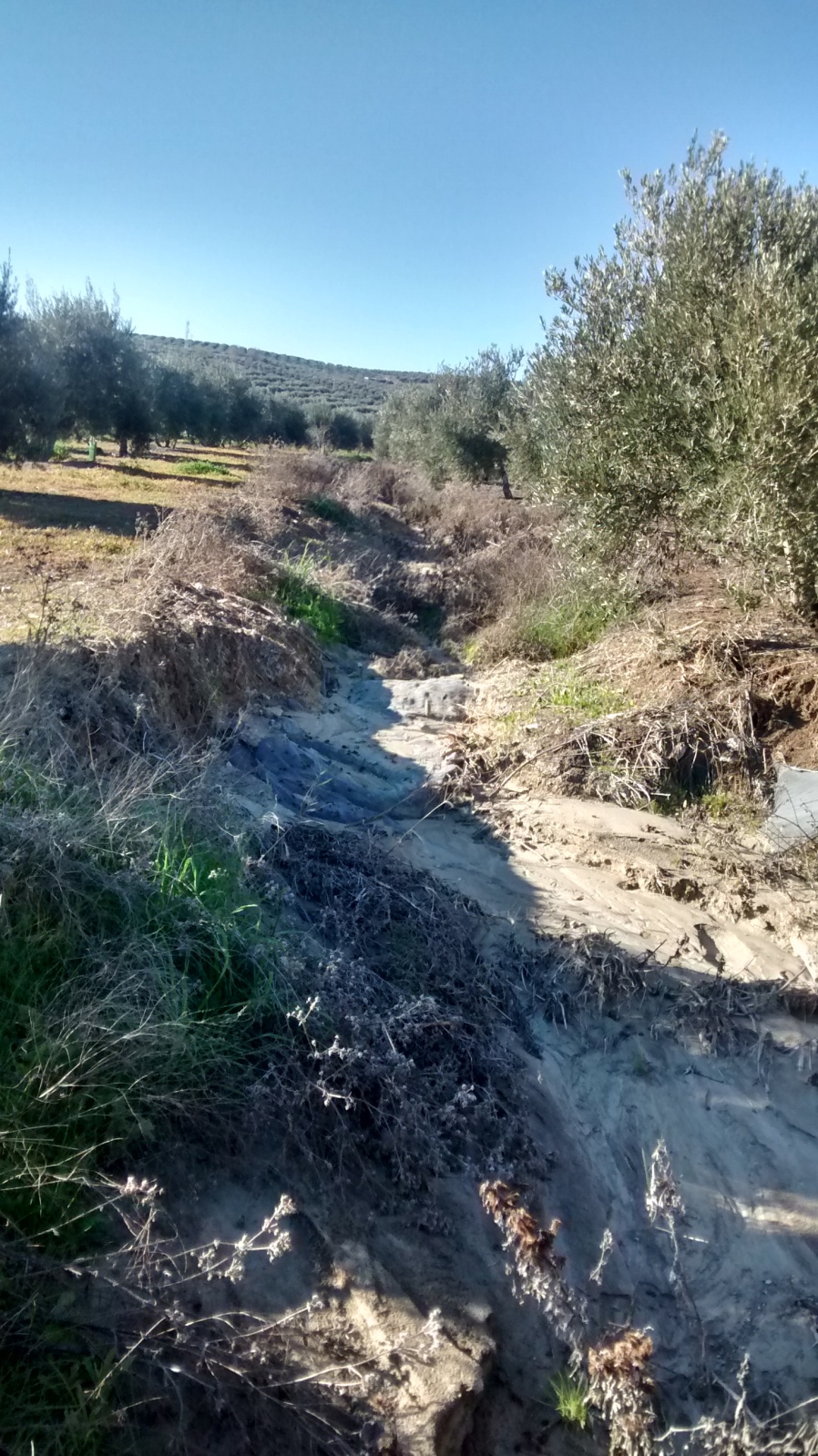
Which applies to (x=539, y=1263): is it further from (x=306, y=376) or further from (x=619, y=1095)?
(x=306, y=376)

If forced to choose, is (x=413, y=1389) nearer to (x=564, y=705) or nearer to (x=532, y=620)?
(x=564, y=705)

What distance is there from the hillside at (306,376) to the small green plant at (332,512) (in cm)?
3619

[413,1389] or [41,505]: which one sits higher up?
[41,505]

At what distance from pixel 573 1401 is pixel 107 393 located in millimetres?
23800

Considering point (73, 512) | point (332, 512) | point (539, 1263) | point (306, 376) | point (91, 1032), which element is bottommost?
point (539, 1263)

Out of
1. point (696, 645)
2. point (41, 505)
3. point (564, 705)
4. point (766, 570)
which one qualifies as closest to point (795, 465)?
point (766, 570)

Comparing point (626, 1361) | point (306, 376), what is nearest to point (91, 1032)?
point (626, 1361)

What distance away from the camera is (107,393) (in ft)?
73.9

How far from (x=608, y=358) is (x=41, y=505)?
9.14 m

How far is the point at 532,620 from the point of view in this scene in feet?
35.3

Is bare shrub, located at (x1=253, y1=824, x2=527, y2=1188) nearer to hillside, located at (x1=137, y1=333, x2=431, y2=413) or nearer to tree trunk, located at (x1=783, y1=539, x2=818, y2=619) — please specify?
tree trunk, located at (x1=783, y1=539, x2=818, y2=619)

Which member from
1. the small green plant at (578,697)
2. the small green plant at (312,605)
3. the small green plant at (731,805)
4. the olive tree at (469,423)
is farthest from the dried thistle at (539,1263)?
the olive tree at (469,423)

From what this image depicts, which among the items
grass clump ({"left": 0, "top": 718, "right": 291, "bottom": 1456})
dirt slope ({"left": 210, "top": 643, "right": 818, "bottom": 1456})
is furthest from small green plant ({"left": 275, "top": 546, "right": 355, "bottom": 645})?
grass clump ({"left": 0, "top": 718, "right": 291, "bottom": 1456})

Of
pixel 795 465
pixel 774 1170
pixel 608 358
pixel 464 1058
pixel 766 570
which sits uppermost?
pixel 608 358
